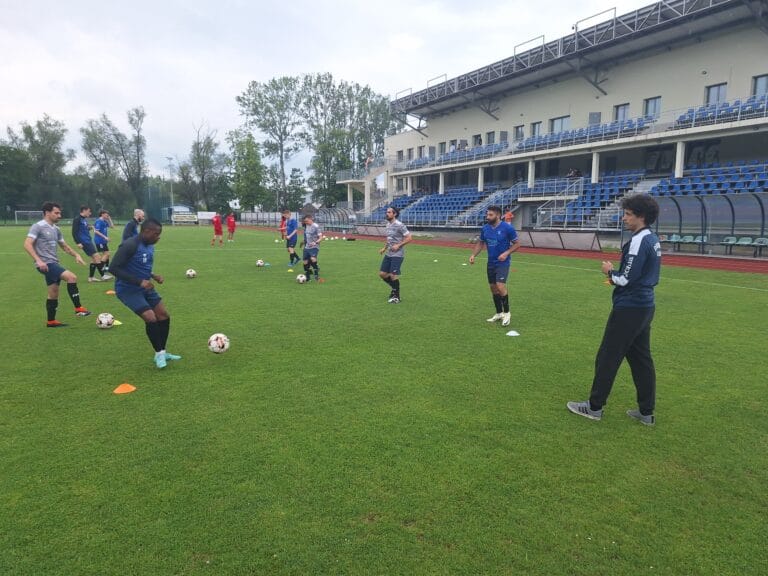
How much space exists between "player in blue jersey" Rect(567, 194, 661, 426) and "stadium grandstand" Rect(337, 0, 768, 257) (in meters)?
18.0

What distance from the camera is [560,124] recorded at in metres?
35.2

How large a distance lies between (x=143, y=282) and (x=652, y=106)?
32513mm

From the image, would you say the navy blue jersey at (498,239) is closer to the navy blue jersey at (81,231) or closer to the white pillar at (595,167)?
the navy blue jersey at (81,231)

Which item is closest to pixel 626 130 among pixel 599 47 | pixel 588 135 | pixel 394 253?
pixel 588 135

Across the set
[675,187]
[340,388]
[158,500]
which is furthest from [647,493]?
[675,187]

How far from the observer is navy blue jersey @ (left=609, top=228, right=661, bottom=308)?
4.10 meters

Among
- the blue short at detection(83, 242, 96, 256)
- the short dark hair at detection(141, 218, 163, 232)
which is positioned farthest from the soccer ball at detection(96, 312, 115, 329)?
the blue short at detection(83, 242, 96, 256)

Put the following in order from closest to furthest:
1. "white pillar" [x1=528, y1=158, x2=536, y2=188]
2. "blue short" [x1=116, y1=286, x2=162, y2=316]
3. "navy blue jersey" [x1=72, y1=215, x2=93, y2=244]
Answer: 1. "blue short" [x1=116, y1=286, x2=162, y2=316]
2. "navy blue jersey" [x1=72, y1=215, x2=93, y2=244]
3. "white pillar" [x1=528, y1=158, x2=536, y2=188]

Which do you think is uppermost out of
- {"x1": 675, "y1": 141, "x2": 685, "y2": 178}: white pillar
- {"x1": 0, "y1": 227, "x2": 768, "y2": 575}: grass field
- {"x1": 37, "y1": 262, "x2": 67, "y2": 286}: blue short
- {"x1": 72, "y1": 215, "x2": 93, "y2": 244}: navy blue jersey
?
{"x1": 675, "y1": 141, "x2": 685, "y2": 178}: white pillar

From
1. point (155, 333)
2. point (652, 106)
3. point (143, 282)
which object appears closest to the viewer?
point (143, 282)

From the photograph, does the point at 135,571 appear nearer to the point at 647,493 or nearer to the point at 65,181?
the point at 647,493

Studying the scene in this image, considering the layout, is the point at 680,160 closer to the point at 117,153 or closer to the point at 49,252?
the point at 49,252

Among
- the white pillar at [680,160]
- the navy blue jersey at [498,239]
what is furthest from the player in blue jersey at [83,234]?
the white pillar at [680,160]

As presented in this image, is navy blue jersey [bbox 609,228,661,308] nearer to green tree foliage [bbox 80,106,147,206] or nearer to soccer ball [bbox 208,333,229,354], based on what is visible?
soccer ball [bbox 208,333,229,354]
